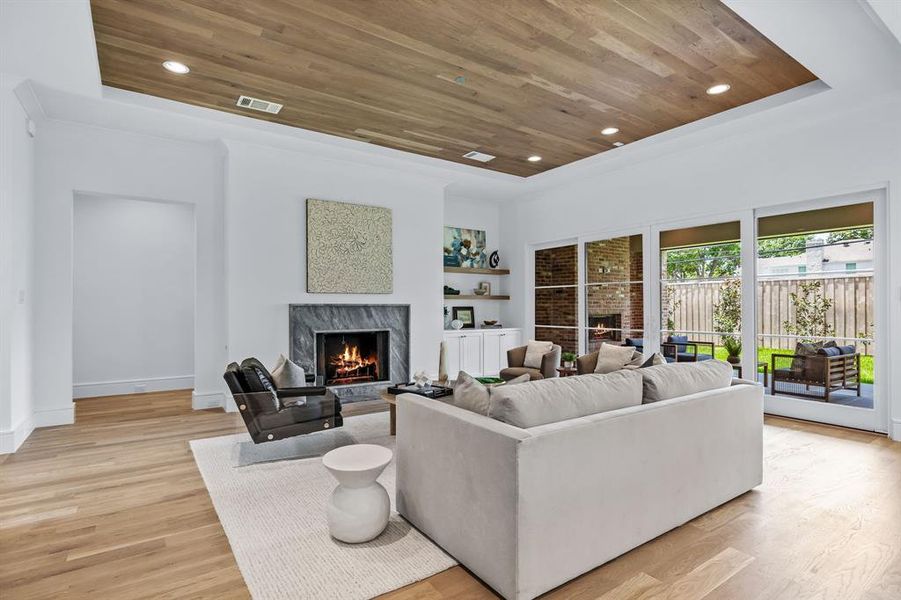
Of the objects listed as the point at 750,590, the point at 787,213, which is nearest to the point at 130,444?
the point at 750,590

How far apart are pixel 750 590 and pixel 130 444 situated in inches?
174

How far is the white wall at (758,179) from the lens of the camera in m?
4.27

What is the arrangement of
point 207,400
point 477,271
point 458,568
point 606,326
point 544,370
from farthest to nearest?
point 477,271 → point 606,326 → point 544,370 → point 207,400 → point 458,568

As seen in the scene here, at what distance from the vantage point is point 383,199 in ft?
20.9

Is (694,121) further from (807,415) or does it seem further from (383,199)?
(383,199)

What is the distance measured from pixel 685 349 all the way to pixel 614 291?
3.99ft

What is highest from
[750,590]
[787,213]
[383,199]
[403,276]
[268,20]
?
[268,20]

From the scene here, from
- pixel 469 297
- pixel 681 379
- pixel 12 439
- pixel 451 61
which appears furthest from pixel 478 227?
pixel 12 439

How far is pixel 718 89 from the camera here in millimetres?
4273

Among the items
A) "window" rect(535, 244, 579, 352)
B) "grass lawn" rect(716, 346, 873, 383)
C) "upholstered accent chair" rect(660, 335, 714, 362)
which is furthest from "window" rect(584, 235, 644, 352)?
"grass lawn" rect(716, 346, 873, 383)

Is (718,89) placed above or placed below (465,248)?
above

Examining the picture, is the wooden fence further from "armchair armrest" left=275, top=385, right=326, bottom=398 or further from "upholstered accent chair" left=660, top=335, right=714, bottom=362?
"armchair armrest" left=275, top=385, right=326, bottom=398

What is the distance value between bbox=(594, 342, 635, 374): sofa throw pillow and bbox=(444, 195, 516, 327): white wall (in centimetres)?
317

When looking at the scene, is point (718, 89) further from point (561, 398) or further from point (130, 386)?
point (130, 386)
